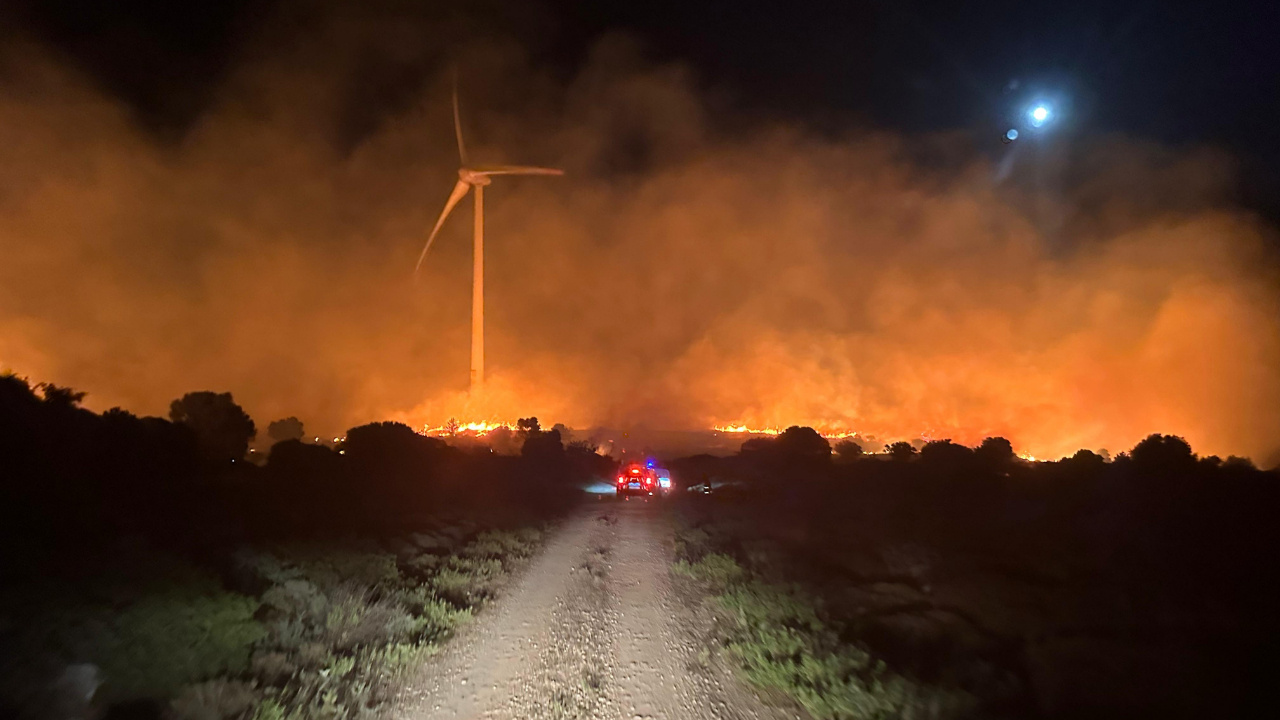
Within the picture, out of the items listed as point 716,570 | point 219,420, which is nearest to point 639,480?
point 716,570

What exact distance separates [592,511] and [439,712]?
63.2 ft

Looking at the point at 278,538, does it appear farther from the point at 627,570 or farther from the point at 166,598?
the point at 627,570

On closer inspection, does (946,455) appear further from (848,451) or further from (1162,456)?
(848,451)

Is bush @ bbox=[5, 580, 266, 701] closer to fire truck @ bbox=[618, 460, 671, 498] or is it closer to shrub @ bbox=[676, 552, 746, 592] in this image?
shrub @ bbox=[676, 552, 746, 592]

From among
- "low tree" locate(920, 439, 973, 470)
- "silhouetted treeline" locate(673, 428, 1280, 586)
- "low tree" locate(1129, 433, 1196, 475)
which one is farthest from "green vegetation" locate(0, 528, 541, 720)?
"low tree" locate(920, 439, 973, 470)

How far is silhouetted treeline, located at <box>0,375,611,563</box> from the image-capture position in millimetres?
10992

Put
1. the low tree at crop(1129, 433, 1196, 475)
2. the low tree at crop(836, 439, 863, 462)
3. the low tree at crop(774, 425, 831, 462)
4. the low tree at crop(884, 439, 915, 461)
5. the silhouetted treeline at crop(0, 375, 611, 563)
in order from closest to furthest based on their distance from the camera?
the silhouetted treeline at crop(0, 375, 611, 563) → the low tree at crop(1129, 433, 1196, 475) → the low tree at crop(884, 439, 915, 461) → the low tree at crop(836, 439, 863, 462) → the low tree at crop(774, 425, 831, 462)

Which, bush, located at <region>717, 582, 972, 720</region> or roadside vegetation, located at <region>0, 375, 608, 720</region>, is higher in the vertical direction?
roadside vegetation, located at <region>0, 375, 608, 720</region>

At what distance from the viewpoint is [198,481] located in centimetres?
1906

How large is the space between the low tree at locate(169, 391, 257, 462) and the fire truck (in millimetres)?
21351

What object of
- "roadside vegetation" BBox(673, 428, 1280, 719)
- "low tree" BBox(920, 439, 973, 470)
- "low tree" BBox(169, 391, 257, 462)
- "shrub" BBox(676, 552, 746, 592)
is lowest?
"roadside vegetation" BBox(673, 428, 1280, 719)

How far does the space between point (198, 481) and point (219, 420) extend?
19224 millimetres

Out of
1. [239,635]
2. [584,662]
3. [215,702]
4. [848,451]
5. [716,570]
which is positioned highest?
[848,451]

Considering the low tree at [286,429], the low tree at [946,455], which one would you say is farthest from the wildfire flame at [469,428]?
the low tree at [946,455]
